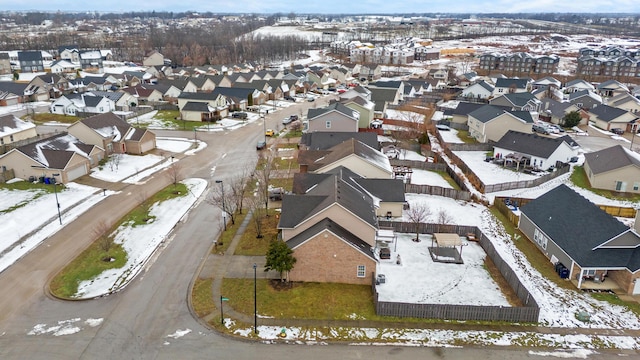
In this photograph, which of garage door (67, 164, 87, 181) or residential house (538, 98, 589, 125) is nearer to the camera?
garage door (67, 164, 87, 181)

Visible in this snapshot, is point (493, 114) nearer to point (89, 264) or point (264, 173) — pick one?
point (264, 173)

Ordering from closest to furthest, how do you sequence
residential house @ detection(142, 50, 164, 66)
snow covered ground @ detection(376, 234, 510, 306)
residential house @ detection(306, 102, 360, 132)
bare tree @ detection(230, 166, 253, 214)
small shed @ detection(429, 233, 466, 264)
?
snow covered ground @ detection(376, 234, 510, 306), small shed @ detection(429, 233, 466, 264), bare tree @ detection(230, 166, 253, 214), residential house @ detection(306, 102, 360, 132), residential house @ detection(142, 50, 164, 66)

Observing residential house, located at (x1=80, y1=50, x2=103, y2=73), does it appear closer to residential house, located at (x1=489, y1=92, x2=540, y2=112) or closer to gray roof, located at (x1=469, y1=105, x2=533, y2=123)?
residential house, located at (x1=489, y1=92, x2=540, y2=112)

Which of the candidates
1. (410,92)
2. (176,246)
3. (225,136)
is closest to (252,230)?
(176,246)

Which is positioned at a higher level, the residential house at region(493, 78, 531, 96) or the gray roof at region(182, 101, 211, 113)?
the residential house at region(493, 78, 531, 96)

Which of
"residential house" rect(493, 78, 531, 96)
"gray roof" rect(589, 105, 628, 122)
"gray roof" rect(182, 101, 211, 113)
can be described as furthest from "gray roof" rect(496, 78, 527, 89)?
"gray roof" rect(182, 101, 211, 113)

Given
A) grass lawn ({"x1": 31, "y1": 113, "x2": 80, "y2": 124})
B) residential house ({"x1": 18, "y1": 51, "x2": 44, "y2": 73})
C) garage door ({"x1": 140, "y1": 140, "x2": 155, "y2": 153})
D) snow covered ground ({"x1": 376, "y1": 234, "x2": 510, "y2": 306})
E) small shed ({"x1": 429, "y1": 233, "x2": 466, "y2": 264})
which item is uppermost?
residential house ({"x1": 18, "y1": 51, "x2": 44, "y2": 73})

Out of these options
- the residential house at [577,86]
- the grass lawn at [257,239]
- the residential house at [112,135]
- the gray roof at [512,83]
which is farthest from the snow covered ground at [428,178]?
the residential house at [577,86]
